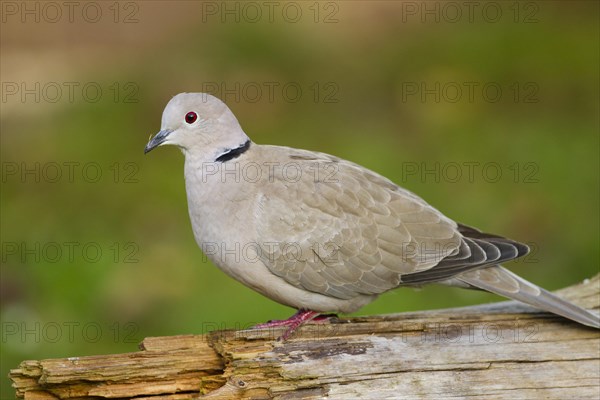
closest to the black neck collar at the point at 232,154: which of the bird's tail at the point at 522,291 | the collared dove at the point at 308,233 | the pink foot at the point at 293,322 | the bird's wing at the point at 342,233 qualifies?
the collared dove at the point at 308,233

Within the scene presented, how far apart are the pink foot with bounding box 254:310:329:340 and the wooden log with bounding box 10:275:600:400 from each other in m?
0.08

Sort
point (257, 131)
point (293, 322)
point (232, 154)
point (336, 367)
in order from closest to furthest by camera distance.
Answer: point (336, 367)
point (293, 322)
point (232, 154)
point (257, 131)

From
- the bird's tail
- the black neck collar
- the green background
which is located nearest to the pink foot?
the bird's tail

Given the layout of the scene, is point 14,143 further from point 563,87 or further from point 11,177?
point 563,87

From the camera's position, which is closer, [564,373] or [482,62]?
[564,373]

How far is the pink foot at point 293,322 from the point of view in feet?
18.8

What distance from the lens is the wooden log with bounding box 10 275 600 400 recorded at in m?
5.29

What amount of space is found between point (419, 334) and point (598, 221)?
5961 millimetres

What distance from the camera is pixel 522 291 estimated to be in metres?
6.12

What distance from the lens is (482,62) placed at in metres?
13.9

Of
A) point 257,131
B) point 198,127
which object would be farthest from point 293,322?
point 257,131

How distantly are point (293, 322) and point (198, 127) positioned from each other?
147cm

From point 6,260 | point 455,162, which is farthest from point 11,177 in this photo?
point 455,162

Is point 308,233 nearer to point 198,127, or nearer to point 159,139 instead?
point 198,127
